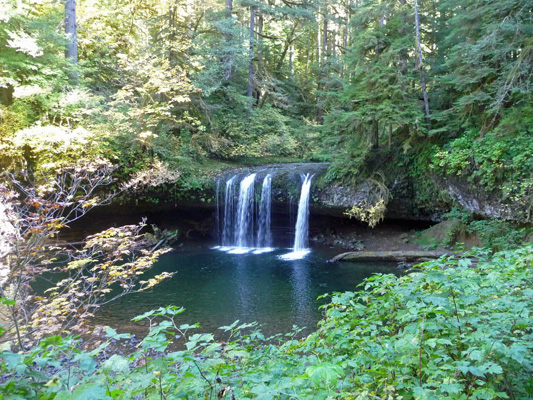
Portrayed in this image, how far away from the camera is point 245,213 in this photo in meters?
14.4

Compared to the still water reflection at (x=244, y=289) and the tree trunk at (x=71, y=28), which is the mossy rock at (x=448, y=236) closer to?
the still water reflection at (x=244, y=289)

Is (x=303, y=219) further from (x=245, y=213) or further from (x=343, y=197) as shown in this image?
(x=245, y=213)

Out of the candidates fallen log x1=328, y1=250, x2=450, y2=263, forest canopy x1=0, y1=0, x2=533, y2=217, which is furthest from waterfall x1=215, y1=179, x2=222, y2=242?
fallen log x1=328, y1=250, x2=450, y2=263

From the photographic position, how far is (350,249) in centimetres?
1350

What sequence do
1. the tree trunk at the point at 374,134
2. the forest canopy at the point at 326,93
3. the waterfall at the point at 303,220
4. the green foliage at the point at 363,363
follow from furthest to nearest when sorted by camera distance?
the waterfall at the point at 303,220, the tree trunk at the point at 374,134, the forest canopy at the point at 326,93, the green foliage at the point at 363,363

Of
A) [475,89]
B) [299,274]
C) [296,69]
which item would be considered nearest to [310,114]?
[296,69]

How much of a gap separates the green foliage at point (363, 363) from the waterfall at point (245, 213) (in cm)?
1107

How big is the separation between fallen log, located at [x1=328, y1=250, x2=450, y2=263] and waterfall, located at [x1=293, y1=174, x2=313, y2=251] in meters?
2.33

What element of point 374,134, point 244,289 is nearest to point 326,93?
point 374,134

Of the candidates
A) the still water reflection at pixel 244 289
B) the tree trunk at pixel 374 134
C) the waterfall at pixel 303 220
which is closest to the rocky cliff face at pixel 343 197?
the waterfall at pixel 303 220

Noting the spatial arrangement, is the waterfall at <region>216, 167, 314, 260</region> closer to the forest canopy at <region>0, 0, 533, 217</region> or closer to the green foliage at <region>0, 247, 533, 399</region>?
the forest canopy at <region>0, 0, 533, 217</region>

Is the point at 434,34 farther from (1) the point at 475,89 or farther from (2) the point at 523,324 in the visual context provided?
(2) the point at 523,324

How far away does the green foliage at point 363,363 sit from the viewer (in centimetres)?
165

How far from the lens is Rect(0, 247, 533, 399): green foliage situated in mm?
1646
